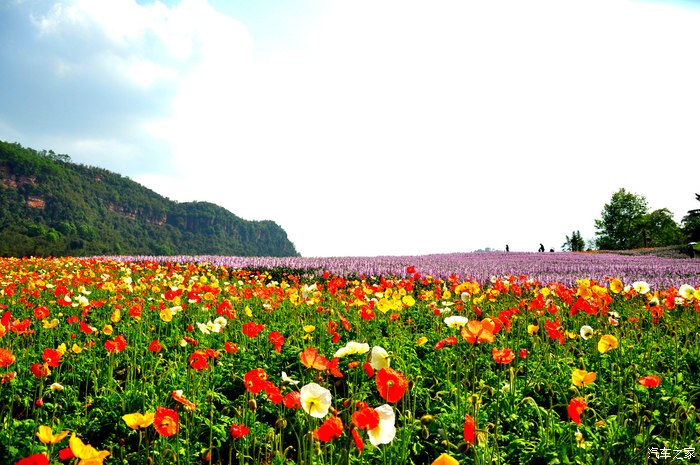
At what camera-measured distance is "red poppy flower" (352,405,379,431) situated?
61.9 inches

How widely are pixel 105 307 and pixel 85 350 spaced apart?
9.45 feet

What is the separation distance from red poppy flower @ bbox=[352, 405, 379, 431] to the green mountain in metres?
68.9

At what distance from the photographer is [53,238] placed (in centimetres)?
6297

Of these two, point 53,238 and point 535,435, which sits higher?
point 53,238

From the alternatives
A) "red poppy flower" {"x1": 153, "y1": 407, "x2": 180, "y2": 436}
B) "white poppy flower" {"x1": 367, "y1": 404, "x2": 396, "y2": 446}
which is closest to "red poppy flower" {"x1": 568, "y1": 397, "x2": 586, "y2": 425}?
"white poppy flower" {"x1": 367, "y1": 404, "x2": 396, "y2": 446}

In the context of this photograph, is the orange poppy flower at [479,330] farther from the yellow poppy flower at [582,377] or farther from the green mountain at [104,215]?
the green mountain at [104,215]

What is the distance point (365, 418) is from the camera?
1586mm

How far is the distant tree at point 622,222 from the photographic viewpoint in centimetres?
5781

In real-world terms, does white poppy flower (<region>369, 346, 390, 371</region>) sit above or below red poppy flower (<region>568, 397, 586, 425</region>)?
above

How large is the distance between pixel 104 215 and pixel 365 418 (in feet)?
436

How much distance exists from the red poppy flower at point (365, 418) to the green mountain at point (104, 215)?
2713 inches

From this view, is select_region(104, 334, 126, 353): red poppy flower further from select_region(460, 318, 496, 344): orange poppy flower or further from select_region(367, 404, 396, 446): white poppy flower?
select_region(460, 318, 496, 344): orange poppy flower

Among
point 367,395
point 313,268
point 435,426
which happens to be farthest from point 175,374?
point 313,268

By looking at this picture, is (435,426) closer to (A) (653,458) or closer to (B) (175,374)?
(A) (653,458)
